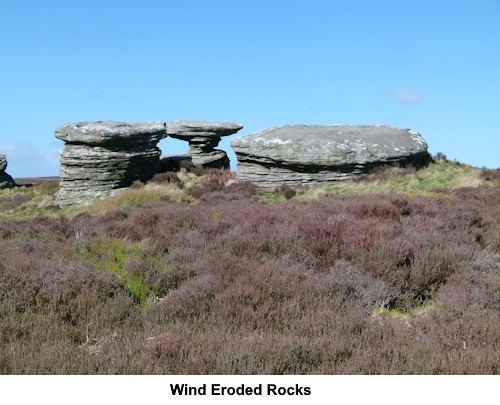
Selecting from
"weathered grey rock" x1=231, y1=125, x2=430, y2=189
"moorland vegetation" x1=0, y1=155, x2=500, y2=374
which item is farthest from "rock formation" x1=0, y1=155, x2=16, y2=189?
"moorland vegetation" x1=0, y1=155, x2=500, y2=374

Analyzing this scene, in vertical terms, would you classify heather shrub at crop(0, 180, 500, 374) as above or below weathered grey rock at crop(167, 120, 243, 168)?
below

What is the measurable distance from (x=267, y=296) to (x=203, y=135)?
22924 mm

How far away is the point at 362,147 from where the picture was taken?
1889 cm

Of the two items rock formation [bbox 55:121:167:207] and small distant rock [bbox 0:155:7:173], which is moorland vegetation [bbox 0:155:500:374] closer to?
rock formation [bbox 55:121:167:207]

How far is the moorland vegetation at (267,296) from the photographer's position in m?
4.08

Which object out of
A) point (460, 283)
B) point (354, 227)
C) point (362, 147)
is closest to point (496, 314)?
point (460, 283)

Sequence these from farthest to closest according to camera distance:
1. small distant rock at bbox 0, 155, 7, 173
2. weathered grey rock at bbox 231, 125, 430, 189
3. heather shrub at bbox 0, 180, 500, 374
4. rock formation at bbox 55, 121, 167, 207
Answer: small distant rock at bbox 0, 155, 7, 173 → rock formation at bbox 55, 121, 167, 207 → weathered grey rock at bbox 231, 125, 430, 189 → heather shrub at bbox 0, 180, 500, 374

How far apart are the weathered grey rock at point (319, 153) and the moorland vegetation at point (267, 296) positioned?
822cm

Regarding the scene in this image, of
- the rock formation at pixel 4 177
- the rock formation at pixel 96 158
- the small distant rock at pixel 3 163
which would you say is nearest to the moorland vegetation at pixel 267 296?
the rock formation at pixel 96 158

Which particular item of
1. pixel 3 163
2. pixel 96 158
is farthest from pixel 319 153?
pixel 3 163

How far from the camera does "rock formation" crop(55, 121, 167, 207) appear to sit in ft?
72.0

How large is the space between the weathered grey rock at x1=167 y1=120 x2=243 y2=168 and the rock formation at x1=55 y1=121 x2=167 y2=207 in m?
4.74

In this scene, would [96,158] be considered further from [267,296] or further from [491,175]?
[267,296]

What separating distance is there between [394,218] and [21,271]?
655 centimetres
